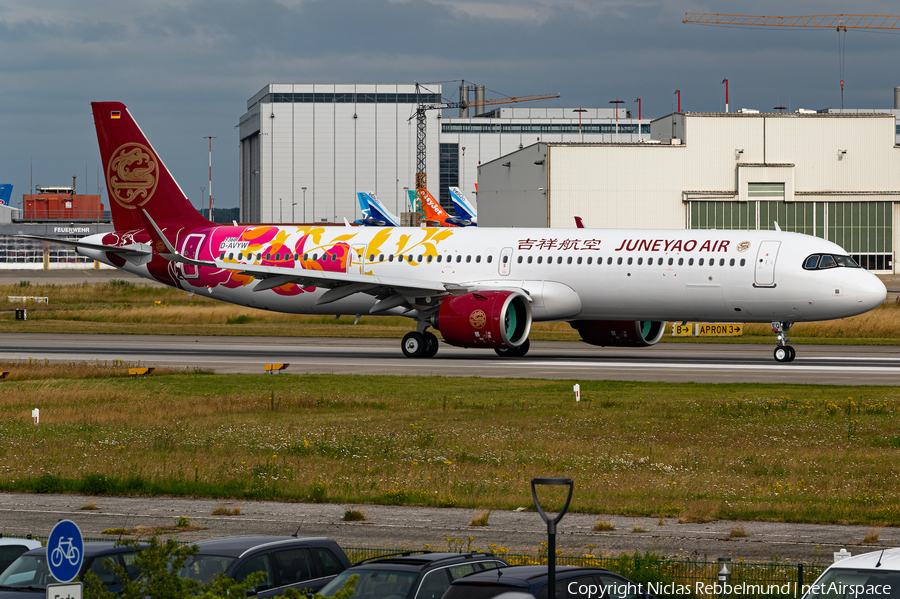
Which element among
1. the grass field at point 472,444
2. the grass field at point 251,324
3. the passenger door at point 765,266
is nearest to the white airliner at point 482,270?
the passenger door at point 765,266

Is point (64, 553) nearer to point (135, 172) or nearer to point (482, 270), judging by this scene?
point (482, 270)

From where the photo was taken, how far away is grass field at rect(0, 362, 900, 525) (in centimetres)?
1978

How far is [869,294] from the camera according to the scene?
38469mm

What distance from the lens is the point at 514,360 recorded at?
43.8 meters

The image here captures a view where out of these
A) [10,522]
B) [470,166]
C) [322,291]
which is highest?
[470,166]

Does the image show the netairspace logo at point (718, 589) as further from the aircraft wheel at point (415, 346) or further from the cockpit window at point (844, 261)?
the aircraft wheel at point (415, 346)

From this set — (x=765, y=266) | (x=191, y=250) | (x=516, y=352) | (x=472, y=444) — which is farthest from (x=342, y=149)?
(x=472, y=444)

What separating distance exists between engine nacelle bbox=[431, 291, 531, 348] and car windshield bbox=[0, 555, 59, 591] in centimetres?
2902

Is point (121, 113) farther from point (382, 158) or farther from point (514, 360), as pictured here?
point (382, 158)

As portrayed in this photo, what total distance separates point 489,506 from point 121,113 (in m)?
35.8

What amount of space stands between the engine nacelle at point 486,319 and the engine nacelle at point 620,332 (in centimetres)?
377

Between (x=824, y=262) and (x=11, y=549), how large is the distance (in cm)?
3261

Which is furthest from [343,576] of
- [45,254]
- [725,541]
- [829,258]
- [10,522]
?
[45,254]

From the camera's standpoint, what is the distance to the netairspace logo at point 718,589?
9.67 m
